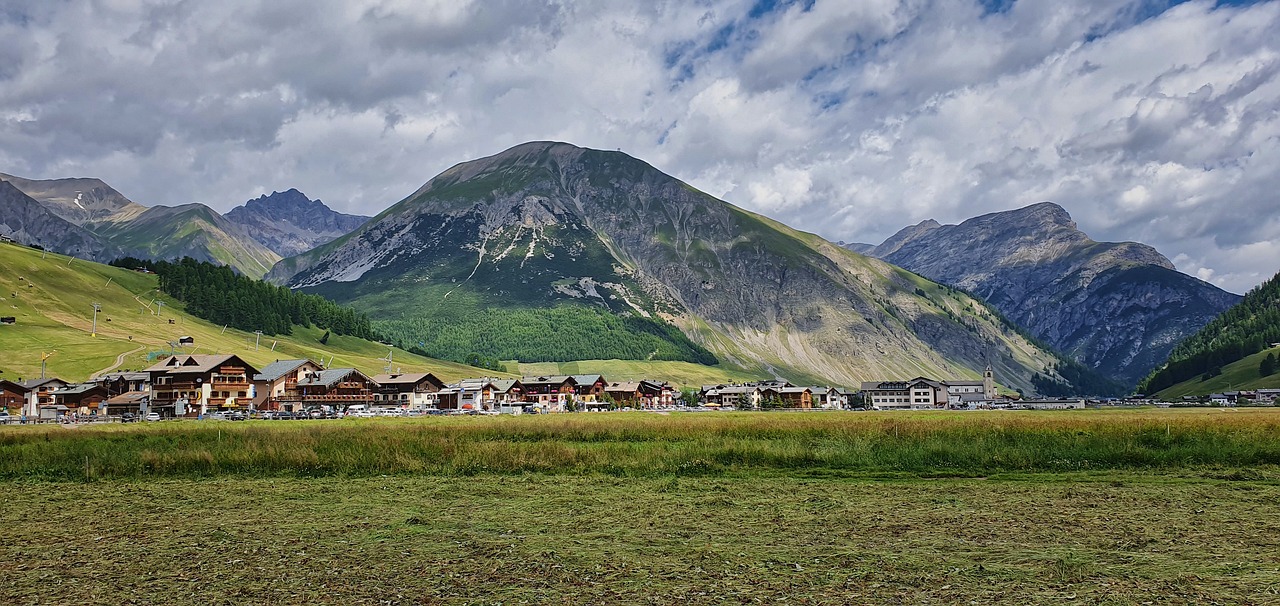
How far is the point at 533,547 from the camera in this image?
70.0 ft

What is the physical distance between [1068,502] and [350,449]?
32889 millimetres

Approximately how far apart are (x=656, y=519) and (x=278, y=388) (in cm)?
13674

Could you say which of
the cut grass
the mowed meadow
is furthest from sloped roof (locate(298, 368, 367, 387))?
the cut grass

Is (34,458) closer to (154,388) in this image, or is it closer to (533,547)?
(533,547)

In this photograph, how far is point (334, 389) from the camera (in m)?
150

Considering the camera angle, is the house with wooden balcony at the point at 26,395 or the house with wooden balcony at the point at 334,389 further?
the house with wooden balcony at the point at 334,389

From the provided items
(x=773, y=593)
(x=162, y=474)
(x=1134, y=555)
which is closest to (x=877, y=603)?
(x=773, y=593)

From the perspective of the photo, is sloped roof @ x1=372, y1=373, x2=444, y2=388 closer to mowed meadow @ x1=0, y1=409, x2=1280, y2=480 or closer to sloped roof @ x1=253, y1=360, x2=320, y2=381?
sloped roof @ x1=253, y1=360, x2=320, y2=381

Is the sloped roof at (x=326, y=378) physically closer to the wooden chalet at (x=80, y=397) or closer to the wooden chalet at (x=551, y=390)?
the wooden chalet at (x=80, y=397)

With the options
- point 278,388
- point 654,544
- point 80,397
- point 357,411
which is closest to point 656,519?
point 654,544

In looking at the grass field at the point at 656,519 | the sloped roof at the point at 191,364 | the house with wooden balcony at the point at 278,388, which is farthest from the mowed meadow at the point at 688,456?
the house with wooden balcony at the point at 278,388

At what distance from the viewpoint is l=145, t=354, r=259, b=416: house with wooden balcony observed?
5002 inches

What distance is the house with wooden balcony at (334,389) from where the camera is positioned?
14712 cm

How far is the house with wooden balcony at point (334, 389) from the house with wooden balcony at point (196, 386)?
10775 millimetres
